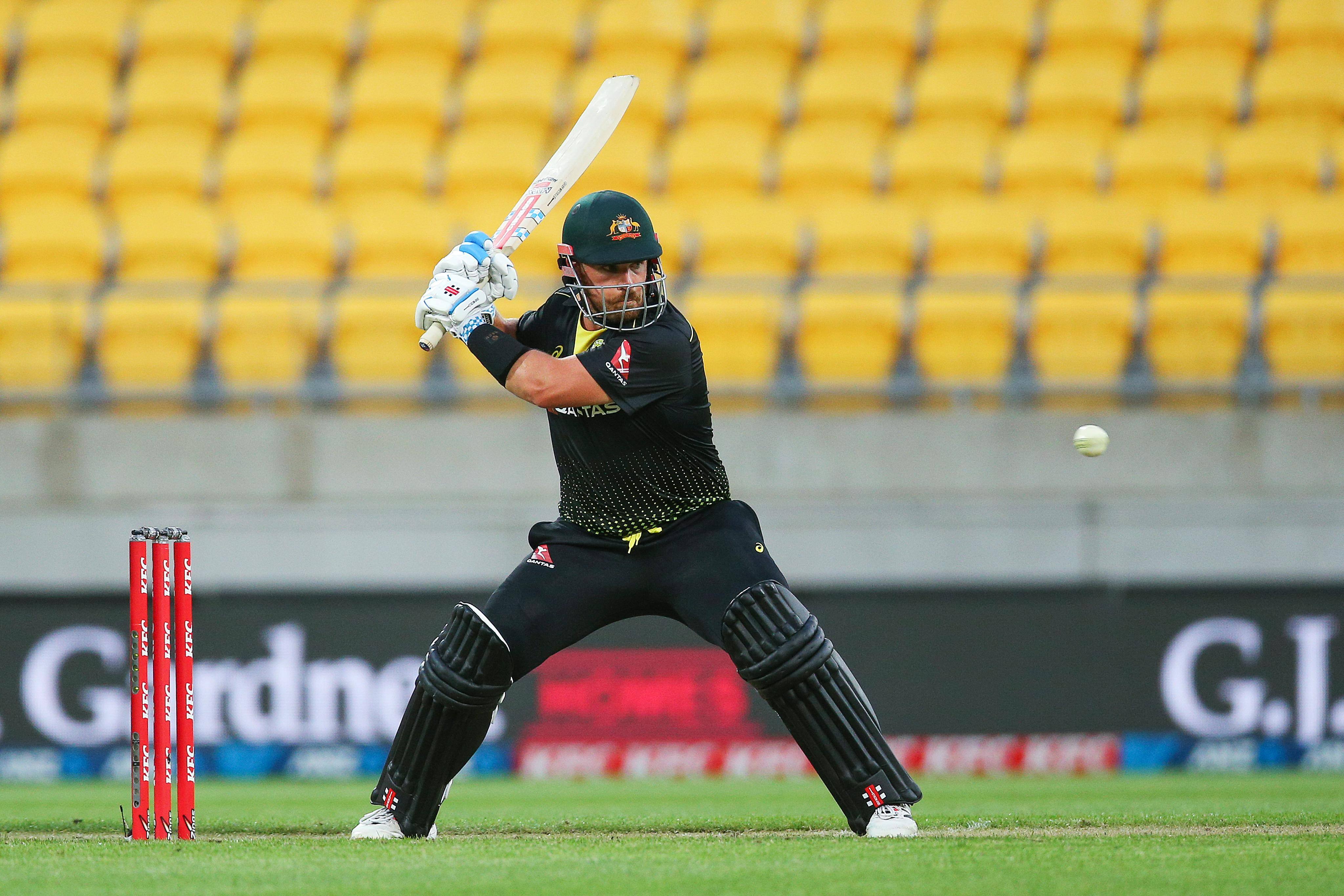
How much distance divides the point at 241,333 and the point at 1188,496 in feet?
19.5

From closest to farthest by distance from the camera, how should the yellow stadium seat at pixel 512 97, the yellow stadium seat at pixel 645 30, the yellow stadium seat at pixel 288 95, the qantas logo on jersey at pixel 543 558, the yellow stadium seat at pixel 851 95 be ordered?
1. the qantas logo on jersey at pixel 543 558
2. the yellow stadium seat at pixel 851 95
3. the yellow stadium seat at pixel 512 97
4. the yellow stadium seat at pixel 288 95
5. the yellow stadium seat at pixel 645 30

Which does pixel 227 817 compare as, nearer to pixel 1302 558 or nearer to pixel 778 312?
pixel 778 312

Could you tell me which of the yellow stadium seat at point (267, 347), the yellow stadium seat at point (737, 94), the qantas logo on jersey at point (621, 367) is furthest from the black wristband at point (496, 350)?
the yellow stadium seat at point (737, 94)

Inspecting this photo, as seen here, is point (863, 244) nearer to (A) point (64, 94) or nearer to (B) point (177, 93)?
(B) point (177, 93)

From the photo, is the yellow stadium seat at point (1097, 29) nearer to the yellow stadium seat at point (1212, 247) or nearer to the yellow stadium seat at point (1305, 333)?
the yellow stadium seat at point (1212, 247)

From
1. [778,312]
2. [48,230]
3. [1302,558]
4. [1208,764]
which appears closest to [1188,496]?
[1302,558]

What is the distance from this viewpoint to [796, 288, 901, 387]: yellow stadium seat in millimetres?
10680

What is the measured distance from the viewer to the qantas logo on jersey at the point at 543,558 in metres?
5.52

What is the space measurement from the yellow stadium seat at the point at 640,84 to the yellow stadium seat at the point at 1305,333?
5166 mm

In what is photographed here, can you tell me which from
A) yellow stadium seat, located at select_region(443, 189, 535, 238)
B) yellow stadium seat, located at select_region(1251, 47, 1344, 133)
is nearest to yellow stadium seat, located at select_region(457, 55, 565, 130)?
yellow stadium seat, located at select_region(443, 189, 535, 238)

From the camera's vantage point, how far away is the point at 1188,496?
10414mm

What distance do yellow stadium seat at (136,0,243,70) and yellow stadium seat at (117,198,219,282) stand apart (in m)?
2.43

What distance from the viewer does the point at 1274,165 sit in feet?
40.4

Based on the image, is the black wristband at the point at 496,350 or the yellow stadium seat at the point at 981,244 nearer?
the black wristband at the point at 496,350
